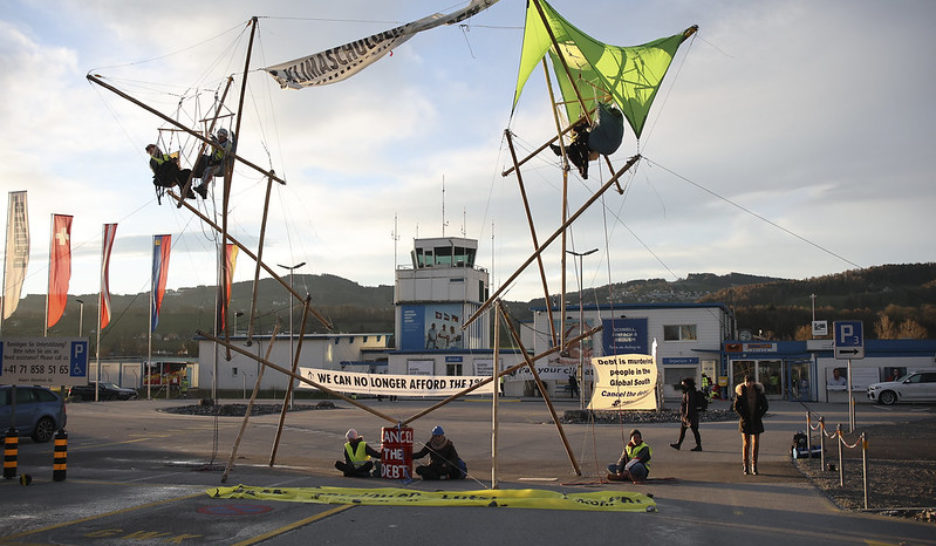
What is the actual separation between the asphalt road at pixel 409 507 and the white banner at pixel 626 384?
4.59ft

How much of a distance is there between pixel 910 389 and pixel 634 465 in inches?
1257

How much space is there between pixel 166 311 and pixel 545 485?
19002 cm

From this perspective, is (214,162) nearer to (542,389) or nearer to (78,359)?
(78,359)

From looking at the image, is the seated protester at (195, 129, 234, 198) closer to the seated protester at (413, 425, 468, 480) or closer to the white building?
the seated protester at (413, 425, 468, 480)

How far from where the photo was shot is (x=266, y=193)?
15234 mm

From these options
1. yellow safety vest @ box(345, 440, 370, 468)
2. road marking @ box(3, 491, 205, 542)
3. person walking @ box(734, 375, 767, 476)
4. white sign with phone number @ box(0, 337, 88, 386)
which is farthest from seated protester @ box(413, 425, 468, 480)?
white sign with phone number @ box(0, 337, 88, 386)

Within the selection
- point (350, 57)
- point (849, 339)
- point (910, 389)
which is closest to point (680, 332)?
point (910, 389)

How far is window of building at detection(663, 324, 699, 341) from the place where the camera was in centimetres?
5181

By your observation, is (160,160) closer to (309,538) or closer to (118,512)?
(118,512)

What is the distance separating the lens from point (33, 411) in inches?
874

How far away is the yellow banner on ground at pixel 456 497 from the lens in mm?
10977

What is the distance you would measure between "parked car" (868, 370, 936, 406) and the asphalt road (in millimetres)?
20108

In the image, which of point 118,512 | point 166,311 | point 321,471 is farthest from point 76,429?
point 166,311

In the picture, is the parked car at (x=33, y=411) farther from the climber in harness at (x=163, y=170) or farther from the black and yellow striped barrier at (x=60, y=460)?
the climber in harness at (x=163, y=170)
